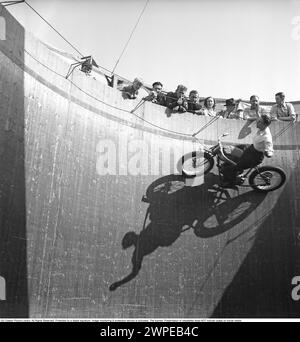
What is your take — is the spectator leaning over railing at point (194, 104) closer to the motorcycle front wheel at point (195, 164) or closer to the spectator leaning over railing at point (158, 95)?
the spectator leaning over railing at point (158, 95)

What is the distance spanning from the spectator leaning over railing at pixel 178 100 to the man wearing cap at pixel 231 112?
53.7 inches

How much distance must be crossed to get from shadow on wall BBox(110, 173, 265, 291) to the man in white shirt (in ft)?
3.28

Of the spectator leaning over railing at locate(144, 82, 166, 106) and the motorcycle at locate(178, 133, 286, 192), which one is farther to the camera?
the spectator leaning over railing at locate(144, 82, 166, 106)

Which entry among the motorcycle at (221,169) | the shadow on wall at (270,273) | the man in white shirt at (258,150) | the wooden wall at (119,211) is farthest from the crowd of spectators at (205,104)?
the shadow on wall at (270,273)

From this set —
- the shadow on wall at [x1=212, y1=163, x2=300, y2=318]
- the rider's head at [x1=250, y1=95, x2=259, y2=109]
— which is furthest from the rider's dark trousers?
the rider's head at [x1=250, y1=95, x2=259, y2=109]

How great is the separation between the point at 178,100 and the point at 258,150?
2.73 m

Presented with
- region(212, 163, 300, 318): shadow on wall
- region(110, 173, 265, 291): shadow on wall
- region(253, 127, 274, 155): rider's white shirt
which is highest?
region(253, 127, 274, 155): rider's white shirt

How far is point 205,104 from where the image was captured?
1192 cm

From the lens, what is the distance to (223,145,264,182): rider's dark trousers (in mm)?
9586

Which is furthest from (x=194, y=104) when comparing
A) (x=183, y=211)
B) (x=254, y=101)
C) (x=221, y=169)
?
(x=183, y=211)

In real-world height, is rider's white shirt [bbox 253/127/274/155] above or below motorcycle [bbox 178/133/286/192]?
above

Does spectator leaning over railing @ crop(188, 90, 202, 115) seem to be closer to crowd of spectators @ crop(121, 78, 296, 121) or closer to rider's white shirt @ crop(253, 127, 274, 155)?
crowd of spectators @ crop(121, 78, 296, 121)

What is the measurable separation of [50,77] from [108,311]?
502cm

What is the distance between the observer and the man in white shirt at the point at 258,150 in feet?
30.9
